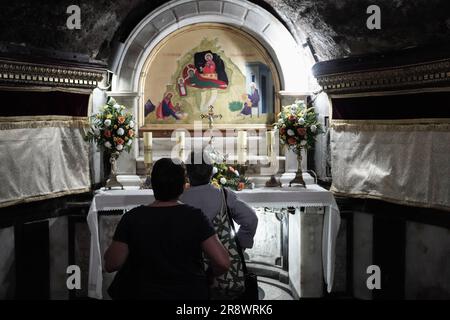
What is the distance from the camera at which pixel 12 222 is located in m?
5.75

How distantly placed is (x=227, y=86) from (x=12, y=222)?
328cm

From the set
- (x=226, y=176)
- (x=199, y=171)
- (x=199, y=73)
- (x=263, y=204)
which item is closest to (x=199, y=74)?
(x=199, y=73)

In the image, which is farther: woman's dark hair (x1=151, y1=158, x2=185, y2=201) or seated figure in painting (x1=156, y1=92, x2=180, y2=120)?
seated figure in painting (x1=156, y1=92, x2=180, y2=120)

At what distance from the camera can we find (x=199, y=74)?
7168 millimetres

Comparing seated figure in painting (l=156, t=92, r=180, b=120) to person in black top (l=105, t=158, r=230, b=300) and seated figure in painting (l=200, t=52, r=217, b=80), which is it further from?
person in black top (l=105, t=158, r=230, b=300)

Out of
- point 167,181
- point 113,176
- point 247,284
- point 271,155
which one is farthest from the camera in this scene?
point 271,155

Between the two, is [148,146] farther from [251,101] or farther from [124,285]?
[124,285]

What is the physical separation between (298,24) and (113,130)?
2735 mm

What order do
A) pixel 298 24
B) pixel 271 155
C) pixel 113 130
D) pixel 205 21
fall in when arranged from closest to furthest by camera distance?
pixel 113 130
pixel 298 24
pixel 271 155
pixel 205 21

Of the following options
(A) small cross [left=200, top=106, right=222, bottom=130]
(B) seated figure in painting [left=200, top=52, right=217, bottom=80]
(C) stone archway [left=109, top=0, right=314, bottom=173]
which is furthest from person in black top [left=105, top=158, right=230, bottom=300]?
(B) seated figure in painting [left=200, top=52, right=217, bottom=80]

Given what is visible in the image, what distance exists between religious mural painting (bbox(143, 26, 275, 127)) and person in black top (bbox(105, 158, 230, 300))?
4281mm

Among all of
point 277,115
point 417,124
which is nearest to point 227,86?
point 277,115

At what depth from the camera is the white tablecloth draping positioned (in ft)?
19.6
